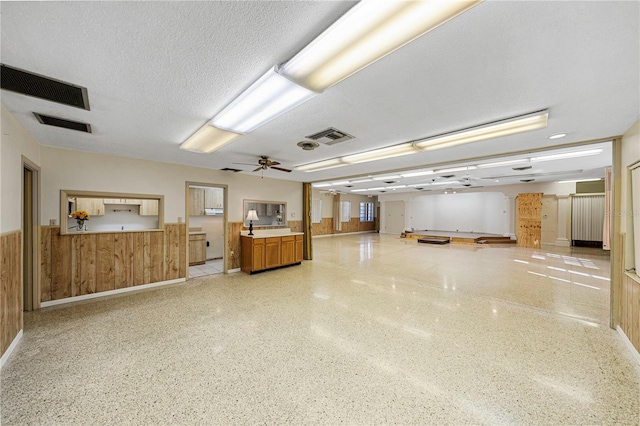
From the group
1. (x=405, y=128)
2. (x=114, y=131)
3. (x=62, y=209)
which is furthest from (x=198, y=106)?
(x=62, y=209)

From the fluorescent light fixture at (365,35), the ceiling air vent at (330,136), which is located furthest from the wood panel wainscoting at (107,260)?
the fluorescent light fixture at (365,35)

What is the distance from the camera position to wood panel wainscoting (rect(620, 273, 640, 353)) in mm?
2301

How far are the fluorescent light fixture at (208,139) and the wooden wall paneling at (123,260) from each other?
2242mm

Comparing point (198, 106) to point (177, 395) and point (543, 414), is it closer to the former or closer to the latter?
point (177, 395)

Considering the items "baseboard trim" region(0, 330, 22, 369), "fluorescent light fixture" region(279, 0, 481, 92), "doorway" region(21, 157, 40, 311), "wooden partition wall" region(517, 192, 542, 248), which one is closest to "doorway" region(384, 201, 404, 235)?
"wooden partition wall" region(517, 192, 542, 248)

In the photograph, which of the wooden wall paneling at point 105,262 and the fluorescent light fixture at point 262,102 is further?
the wooden wall paneling at point 105,262

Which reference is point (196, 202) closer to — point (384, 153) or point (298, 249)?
point (298, 249)

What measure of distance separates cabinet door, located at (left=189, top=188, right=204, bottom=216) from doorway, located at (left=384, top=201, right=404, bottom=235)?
34.1ft

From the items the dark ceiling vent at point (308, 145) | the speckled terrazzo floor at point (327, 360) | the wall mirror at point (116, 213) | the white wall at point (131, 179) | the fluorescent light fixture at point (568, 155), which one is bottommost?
the speckled terrazzo floor at point (327, 360)

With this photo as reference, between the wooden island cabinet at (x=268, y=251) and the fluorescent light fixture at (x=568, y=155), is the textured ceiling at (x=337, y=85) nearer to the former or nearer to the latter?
the fluorescent light fixture at (x=568, y=155)

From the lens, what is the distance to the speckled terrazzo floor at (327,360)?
165 cm

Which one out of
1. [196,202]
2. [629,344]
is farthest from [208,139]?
[629,344]

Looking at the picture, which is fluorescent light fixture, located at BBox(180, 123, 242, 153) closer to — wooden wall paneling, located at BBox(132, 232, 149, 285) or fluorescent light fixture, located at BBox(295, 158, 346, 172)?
fluorescent light fixture, located at BBox(295, 158, 346, 172)

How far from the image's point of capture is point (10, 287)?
7.80 feet
